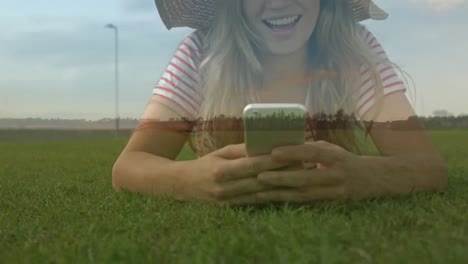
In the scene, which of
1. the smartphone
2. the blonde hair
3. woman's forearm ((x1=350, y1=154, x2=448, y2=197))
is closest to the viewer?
the smartphone

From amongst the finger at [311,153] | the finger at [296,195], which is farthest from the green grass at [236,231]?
the finger at [311,153]

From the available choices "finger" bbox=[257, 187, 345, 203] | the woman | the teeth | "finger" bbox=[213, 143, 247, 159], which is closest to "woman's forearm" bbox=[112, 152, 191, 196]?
the woman

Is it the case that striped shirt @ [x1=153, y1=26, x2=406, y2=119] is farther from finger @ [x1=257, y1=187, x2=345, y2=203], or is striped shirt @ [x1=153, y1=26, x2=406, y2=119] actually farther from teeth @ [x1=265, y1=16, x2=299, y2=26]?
finger @ [x1=257, y1=187, x2=345, y2=203]

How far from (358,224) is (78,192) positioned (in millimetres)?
1383

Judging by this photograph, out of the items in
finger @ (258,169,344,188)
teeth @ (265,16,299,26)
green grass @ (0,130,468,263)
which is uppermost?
teeth @ (265,16,299,26)

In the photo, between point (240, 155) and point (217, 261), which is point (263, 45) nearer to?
point (240, 155)

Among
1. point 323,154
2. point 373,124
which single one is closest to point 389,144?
point 373,124

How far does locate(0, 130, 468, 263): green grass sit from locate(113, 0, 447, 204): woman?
0.07 meters

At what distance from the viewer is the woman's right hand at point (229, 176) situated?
145cm

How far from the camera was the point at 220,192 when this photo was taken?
5.04 ft

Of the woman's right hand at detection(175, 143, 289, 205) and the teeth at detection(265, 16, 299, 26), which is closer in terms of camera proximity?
the woman's right hand at detection(175, 143, 289, 205)

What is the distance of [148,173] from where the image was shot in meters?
1.82

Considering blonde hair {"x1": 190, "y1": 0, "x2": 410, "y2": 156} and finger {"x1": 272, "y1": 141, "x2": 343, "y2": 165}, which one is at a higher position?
blonde hair {"x1": 190, "y1": 0, "x2": 410, "y2": 156}

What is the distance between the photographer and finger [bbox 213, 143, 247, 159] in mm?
1518
